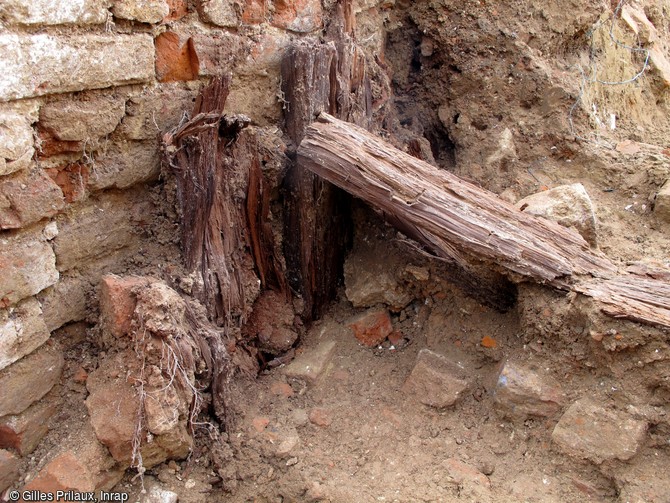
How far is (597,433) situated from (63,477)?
1.84 metres

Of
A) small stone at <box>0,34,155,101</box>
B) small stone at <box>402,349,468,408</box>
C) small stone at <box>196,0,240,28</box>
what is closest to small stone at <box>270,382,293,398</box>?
small stone at <box>402,349,468,408</box>

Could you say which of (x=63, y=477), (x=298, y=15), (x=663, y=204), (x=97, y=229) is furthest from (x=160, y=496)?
(x=663, y=204)

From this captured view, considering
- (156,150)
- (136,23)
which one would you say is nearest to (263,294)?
(156,150)

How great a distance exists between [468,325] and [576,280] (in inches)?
20.9

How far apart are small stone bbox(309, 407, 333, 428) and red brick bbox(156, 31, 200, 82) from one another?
1453 millimetres

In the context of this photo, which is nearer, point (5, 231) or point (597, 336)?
point (5, 231)

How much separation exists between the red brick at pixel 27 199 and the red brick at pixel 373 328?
139 centimetres

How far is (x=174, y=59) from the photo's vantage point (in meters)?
2.29

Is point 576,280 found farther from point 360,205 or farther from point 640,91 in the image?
point 640,91

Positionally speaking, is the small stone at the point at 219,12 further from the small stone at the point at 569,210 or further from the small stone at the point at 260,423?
the small stone at the point at 260,423

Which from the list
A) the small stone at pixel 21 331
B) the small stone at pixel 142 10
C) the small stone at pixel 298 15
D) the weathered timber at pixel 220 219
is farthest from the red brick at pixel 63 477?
the small stone at pixel 298 15

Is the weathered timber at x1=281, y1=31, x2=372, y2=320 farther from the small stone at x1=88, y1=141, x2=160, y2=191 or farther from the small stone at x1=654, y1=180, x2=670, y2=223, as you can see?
the small stone at x1=654, y1=180, x2=670, y2=223

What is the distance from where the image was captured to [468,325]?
8.47 ft

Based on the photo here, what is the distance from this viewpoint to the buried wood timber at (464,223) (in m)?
2.19
